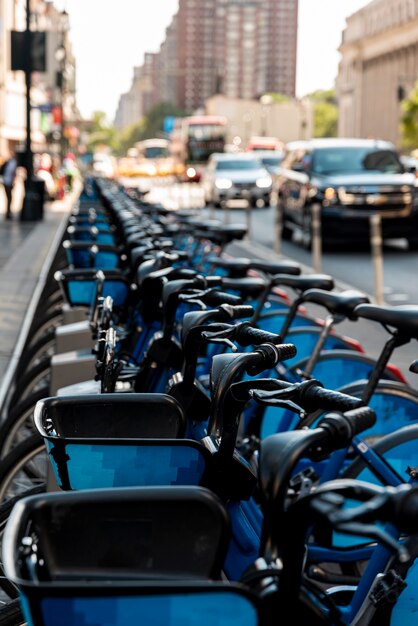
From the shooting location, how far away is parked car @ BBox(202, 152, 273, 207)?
39.0 meters

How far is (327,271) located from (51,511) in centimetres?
1609

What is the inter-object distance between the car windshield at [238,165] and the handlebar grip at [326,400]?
128 ft

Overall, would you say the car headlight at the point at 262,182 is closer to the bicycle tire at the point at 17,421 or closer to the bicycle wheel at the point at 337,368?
the bicycle wheel at the point at 337,368

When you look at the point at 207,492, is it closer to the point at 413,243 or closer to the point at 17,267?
the point at 17,267

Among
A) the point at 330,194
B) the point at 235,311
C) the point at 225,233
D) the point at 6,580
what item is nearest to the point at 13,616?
the point at 6,580

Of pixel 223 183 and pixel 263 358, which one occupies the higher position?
pixel 263 358

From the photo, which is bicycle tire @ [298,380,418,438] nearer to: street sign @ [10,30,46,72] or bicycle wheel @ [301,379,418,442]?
bicycle wheel @ [301,379,418,442]

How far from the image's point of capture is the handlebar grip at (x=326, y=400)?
7.31 feet

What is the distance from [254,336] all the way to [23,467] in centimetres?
165

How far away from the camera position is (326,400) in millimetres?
2301

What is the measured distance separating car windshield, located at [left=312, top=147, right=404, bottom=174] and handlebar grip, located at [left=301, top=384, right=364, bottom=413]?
19961 mm

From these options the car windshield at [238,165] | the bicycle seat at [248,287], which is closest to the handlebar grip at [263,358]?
the bicycle seat at [248,287]

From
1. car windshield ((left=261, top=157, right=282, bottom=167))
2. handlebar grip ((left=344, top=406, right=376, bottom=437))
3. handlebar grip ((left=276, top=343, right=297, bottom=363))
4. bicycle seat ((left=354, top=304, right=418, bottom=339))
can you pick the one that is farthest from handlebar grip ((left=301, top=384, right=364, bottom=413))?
car windshield ((left=261, top=157, right=282, bottom=167))

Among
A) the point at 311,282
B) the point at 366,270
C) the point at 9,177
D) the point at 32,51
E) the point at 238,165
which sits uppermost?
the point at 32,51
